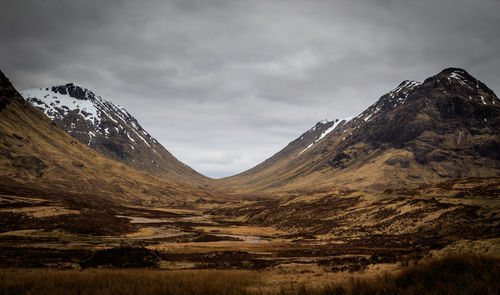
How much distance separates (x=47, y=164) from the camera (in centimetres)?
15825

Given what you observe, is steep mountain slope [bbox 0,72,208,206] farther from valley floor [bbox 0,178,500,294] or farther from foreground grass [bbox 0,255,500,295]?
foreground grass [bbox 0,255,500,295]

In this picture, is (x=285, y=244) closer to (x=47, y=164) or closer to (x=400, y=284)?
(x=400, y=284)

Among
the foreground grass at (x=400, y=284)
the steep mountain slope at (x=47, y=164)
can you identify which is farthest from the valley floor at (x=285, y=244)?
the steep mountain slope at (x=47, y=164)

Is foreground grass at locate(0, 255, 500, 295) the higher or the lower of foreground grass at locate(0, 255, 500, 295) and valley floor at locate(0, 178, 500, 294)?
the higher

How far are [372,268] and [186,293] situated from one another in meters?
15.6

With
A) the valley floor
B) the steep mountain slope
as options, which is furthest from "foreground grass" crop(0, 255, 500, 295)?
the steep mountain slope

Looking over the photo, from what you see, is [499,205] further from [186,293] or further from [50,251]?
[50,251]

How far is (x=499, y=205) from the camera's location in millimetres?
43500

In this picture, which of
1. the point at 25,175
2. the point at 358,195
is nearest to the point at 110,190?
the point at 25,175

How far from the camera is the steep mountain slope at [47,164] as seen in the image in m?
139

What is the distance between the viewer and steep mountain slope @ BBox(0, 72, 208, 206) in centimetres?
13900

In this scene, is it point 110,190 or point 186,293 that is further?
point 110,190

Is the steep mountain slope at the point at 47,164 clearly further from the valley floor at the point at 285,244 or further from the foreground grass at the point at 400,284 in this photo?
the foreground grass at the point at 400,284

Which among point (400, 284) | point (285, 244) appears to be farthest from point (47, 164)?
point (400, 284)
